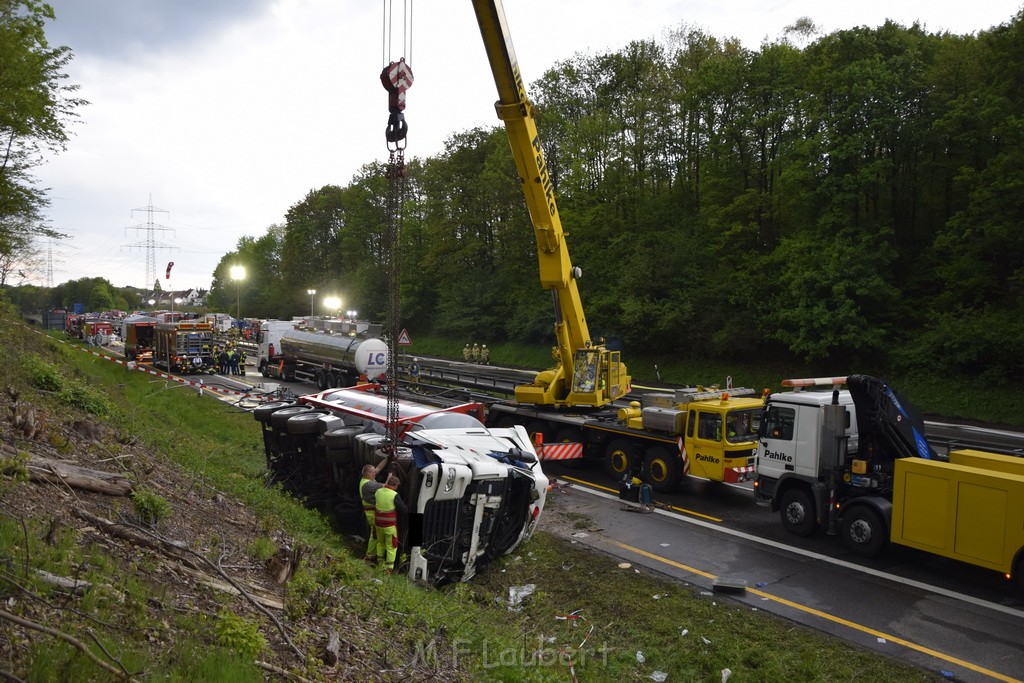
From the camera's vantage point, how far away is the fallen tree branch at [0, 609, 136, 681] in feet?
10.7

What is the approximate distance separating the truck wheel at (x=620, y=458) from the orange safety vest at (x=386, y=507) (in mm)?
7153

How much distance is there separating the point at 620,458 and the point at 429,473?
732 cm

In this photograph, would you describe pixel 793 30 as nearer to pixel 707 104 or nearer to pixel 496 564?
pixel 707 104

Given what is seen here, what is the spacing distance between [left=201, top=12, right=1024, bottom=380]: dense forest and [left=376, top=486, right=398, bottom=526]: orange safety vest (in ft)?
66.3

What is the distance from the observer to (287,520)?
855cm

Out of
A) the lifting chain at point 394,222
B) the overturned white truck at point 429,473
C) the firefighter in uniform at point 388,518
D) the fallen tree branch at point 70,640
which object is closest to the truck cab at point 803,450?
the overturned white truck at point 429,473

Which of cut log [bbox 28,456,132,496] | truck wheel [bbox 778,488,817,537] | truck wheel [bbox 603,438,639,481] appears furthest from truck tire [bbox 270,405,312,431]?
truck wheel [bbox 778,488,817,537]

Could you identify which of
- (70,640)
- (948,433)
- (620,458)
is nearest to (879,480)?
(620,458)

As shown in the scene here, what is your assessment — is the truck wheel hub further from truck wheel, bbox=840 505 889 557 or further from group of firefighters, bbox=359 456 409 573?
group of firefighters, bbox=359 456 409 573

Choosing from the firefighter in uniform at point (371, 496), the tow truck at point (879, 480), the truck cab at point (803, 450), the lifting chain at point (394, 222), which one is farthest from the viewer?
the truck cab at point (803, 450)

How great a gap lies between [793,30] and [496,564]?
3640 cm

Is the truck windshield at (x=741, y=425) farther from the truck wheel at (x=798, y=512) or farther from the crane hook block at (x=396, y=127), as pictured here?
the crane hook block at (x=396, y=127)

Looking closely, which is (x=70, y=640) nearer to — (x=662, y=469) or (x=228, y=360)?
(x=662, y=469)

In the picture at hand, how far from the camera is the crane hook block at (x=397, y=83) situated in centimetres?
743
